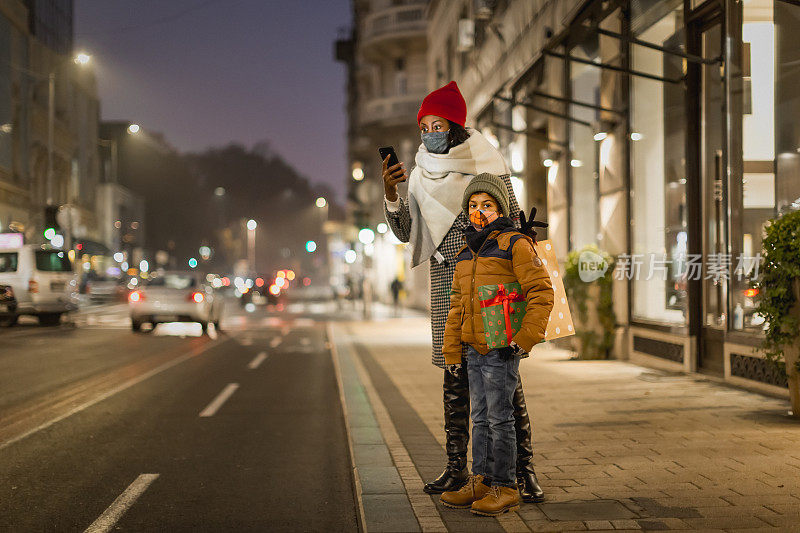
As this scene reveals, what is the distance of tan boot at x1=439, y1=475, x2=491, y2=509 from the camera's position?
15.6 ft

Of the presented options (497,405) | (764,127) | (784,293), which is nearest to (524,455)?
(497,405)

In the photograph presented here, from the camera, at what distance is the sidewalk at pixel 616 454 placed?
456 centimetres

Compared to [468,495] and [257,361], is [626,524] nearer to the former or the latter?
[468,495]

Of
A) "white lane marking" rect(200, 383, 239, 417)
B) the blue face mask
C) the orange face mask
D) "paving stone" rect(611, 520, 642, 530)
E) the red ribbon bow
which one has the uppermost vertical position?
the blue face mask

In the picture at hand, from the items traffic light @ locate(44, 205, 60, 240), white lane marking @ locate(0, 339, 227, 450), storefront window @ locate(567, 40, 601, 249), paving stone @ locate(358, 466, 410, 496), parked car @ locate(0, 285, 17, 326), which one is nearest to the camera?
paving stone @ locate(358, 466, 410, 496)

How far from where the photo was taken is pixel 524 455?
16.3ft

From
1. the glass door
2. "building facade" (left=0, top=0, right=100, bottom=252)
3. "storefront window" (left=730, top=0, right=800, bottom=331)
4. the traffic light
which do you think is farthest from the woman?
the traffic light

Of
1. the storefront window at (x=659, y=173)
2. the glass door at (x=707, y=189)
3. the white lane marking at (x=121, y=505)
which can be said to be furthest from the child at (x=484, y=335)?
the storefront window at (x=659, y=173)

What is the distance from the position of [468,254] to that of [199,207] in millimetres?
91588

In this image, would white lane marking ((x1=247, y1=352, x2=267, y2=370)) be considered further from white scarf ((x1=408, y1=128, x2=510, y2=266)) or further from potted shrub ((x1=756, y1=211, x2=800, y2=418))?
white scarf ((x1=408, y1=128, x2=510, y2=266))

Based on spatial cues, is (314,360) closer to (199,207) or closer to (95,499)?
(95,499)

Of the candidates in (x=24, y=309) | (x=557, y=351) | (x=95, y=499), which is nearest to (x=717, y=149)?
(x=557, y=351)

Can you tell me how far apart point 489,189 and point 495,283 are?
0.56 meters

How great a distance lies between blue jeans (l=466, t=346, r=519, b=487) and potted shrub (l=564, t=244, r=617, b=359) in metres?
9.20
